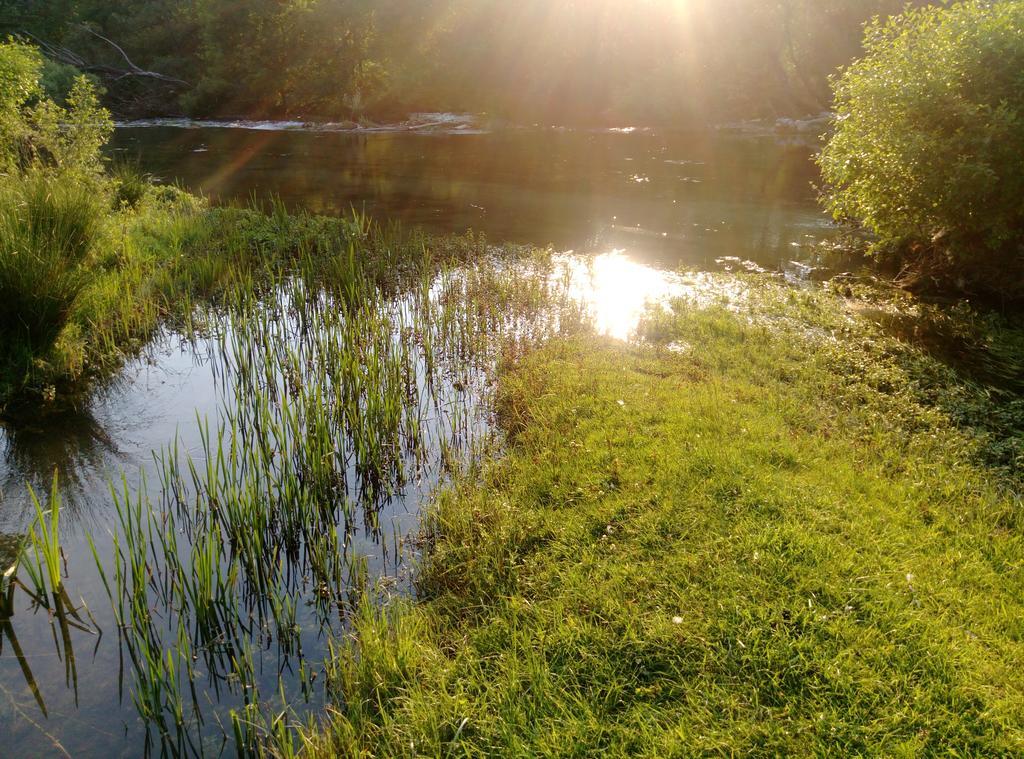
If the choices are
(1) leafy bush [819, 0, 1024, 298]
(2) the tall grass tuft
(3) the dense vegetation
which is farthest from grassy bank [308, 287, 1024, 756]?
(3) the dense vegetation

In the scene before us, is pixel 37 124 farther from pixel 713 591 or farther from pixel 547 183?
pixel 547 183

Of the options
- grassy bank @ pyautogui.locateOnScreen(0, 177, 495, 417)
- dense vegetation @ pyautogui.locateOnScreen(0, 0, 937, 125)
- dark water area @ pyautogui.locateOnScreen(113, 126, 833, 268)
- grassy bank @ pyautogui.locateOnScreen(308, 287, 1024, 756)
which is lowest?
grassy bank @ pyautogui.locateOnScreen(308, 287, 1024, 756)

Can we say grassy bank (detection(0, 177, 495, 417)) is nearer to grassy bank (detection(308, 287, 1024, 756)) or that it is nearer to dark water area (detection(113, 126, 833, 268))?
dark water area (detection(113, 126, 833, 268))

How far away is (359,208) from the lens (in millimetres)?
21219

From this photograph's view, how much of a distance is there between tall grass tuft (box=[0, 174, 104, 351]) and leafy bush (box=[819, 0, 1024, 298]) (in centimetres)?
1365

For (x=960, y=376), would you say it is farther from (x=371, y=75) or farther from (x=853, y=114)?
(x=371, y=75)

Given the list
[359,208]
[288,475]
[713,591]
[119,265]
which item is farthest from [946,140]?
[359,208]

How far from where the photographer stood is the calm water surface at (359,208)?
4609 millimetres

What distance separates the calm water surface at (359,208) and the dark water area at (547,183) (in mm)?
114

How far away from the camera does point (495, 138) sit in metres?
43.7

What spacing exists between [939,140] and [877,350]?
4635 mm

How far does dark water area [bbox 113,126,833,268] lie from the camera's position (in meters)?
18.5

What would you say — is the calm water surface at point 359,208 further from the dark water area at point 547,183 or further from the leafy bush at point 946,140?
the leafy bush at point 946,140

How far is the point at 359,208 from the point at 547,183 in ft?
29.8
